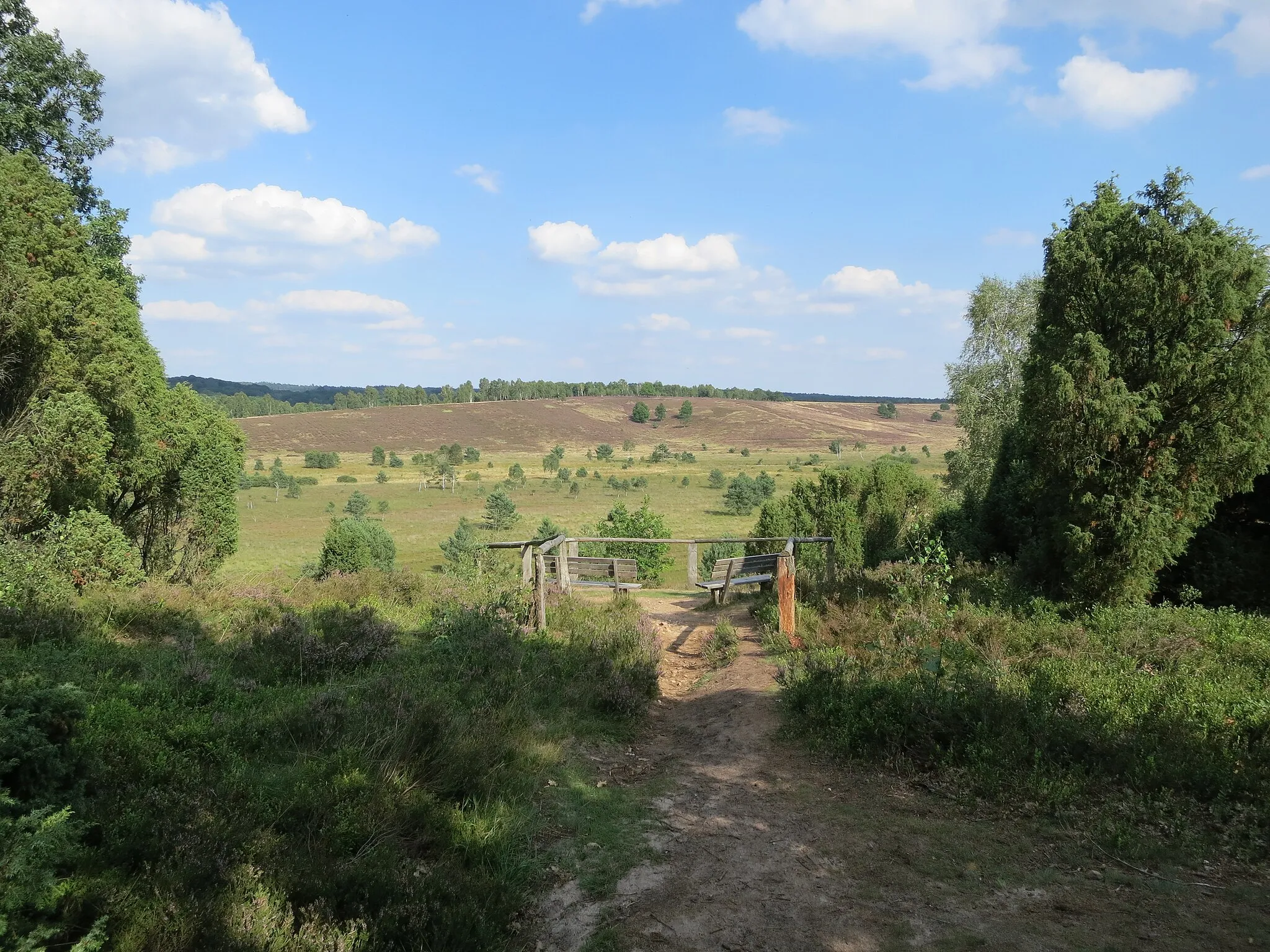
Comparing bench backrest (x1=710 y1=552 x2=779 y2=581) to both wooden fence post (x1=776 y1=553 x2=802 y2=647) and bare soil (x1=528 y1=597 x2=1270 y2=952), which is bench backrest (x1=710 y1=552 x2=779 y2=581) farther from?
bare soil (x1=528 y1=597 x2=1270 y2=952)

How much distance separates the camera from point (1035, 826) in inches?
199

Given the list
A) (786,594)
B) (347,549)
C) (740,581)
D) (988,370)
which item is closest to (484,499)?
(347,549)

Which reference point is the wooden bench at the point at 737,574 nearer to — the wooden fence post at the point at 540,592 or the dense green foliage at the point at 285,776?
the wooden fence post at the point at 540,592

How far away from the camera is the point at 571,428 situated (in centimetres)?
12131

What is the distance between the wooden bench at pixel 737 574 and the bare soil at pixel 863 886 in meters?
6.58

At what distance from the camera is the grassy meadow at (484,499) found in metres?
44.8

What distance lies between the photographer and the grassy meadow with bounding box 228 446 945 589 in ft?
147

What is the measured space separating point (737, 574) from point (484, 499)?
2404 inches

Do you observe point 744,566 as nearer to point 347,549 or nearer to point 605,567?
point 605,567

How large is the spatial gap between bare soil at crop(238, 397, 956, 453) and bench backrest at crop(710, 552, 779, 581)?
94.7 meters

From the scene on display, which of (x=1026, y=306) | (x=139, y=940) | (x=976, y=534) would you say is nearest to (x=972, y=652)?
(x=139, y=940)

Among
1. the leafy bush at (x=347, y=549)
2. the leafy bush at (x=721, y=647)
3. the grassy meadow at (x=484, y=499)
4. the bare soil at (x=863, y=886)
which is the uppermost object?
the bare soil at (x=863, y=886)

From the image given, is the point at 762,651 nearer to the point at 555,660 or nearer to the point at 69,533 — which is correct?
the point at 555,660

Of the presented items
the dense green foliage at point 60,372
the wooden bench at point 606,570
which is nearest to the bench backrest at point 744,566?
the wooden bench at point 606,570
